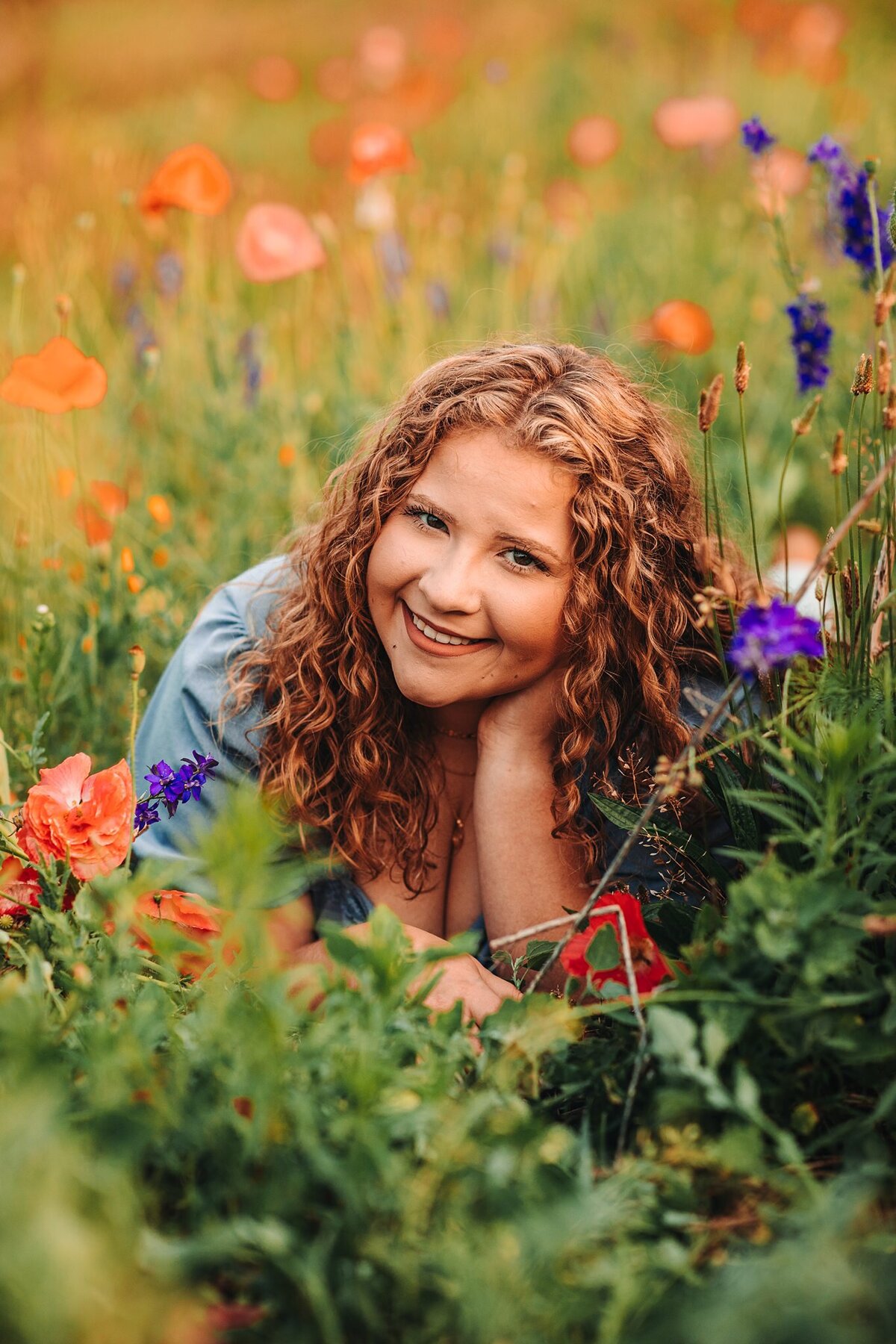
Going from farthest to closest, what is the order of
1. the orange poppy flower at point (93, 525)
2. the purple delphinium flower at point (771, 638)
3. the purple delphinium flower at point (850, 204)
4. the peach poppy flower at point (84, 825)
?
the orange poppy flower at point (93, 525), the purple delphinium flower at point (850, 204), the peach poppy flower at point (84, 825), the purple delphinium flower at point (771, 638)

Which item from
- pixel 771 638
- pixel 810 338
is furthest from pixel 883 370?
pixel 810 338

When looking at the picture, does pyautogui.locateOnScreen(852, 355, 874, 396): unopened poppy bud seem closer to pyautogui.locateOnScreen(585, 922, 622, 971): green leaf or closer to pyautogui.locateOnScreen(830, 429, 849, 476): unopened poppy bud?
pyautogui.locateOnScreen(830, 429, 849, 476): unopened poppy bud

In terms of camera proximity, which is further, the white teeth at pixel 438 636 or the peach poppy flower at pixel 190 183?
the peach poppy flower at pixel 190 183

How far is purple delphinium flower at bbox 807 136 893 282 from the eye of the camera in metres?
1.59

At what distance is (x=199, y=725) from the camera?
5.79 feet

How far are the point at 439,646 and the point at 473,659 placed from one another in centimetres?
5

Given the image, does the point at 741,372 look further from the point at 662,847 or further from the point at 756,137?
the point at 756,137

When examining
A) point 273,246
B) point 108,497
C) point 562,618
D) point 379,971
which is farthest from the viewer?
point 273,246

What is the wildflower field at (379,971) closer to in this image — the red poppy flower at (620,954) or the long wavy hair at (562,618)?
the red poppy flower at (620,954)

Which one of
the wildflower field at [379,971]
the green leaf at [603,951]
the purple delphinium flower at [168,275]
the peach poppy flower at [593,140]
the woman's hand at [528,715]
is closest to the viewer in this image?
the wildflower field at [379,971]

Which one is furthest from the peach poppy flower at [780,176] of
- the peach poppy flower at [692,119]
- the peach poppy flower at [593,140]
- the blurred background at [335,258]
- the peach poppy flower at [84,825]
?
the peach poppy flower at [84,825]

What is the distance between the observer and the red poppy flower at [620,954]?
1175 millimetres

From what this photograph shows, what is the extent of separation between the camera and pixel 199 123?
12.9ft

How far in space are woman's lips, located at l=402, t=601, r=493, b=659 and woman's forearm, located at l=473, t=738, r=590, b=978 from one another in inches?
8.1
